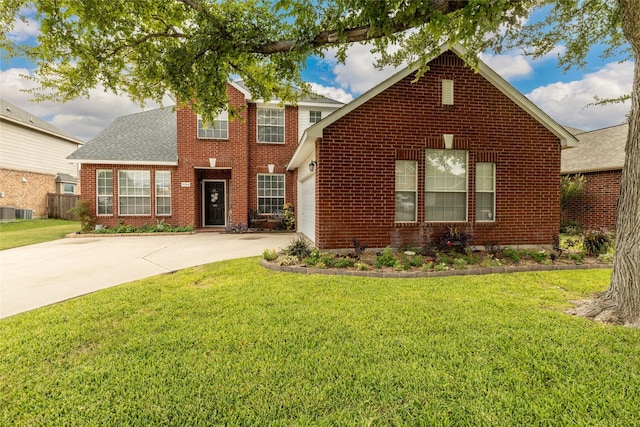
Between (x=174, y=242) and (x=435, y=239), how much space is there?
866cm

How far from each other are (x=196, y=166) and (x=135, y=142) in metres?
3.64

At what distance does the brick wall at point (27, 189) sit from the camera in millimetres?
18062

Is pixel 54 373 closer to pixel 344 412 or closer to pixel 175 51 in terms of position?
pixel 344 412

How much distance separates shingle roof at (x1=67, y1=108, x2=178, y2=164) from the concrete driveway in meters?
3.93

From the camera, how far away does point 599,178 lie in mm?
12656

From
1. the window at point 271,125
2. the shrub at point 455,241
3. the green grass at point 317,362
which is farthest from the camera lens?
the window at point 271,125

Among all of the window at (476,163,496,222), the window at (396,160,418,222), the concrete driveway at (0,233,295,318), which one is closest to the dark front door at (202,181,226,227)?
the concrete driveway at (0,233,295,318)

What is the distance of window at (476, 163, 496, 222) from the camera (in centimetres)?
790

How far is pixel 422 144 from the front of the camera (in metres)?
7.61

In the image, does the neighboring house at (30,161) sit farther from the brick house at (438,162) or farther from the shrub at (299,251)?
the brick house at (438,162)

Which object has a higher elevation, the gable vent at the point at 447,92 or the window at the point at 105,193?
the gable vent at the point at 447,92

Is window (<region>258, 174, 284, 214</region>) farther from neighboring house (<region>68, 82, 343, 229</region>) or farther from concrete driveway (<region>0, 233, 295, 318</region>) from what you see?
concrete driveway (<region>0, 233, 295, 318</region>)

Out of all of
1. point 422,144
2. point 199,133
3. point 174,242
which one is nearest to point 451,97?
point 422,144

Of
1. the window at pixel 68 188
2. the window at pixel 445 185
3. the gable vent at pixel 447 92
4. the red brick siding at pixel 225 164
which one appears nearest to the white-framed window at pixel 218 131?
the red brick siding at pixel 225 164
